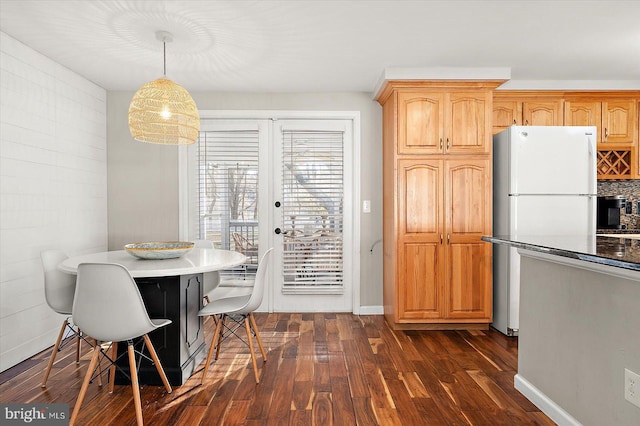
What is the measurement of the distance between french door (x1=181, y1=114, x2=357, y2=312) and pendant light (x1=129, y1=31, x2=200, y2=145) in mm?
Answer: 1408

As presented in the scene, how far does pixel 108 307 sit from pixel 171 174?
238cm

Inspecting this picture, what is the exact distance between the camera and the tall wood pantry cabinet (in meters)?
3.53

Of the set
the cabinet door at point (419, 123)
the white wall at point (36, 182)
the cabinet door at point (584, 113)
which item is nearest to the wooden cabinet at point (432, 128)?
the cabinet door at point (419, 123)

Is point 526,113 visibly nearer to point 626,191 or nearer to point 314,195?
point 626,191

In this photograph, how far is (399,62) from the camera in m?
3.30

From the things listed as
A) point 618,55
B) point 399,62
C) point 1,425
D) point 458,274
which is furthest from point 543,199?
point 1,425

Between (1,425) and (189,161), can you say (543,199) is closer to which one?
(189,161)

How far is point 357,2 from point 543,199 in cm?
232

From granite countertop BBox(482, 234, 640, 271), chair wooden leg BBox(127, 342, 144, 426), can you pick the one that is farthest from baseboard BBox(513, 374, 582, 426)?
chair wooden leg BBox(127, 342, 144, 426)

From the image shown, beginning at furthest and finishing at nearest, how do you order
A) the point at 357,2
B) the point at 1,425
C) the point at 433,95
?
the point at 433,95 → the point at 357,2 → the point at 1,425

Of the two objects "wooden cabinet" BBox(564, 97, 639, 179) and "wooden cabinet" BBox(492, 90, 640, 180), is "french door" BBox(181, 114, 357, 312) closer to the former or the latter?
"wooden cabinet" BBox(492, 90, 640, 180)

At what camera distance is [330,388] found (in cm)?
243

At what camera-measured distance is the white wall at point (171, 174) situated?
4.08m

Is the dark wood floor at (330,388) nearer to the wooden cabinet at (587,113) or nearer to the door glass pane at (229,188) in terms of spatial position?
the door glass pane at (229,188)
